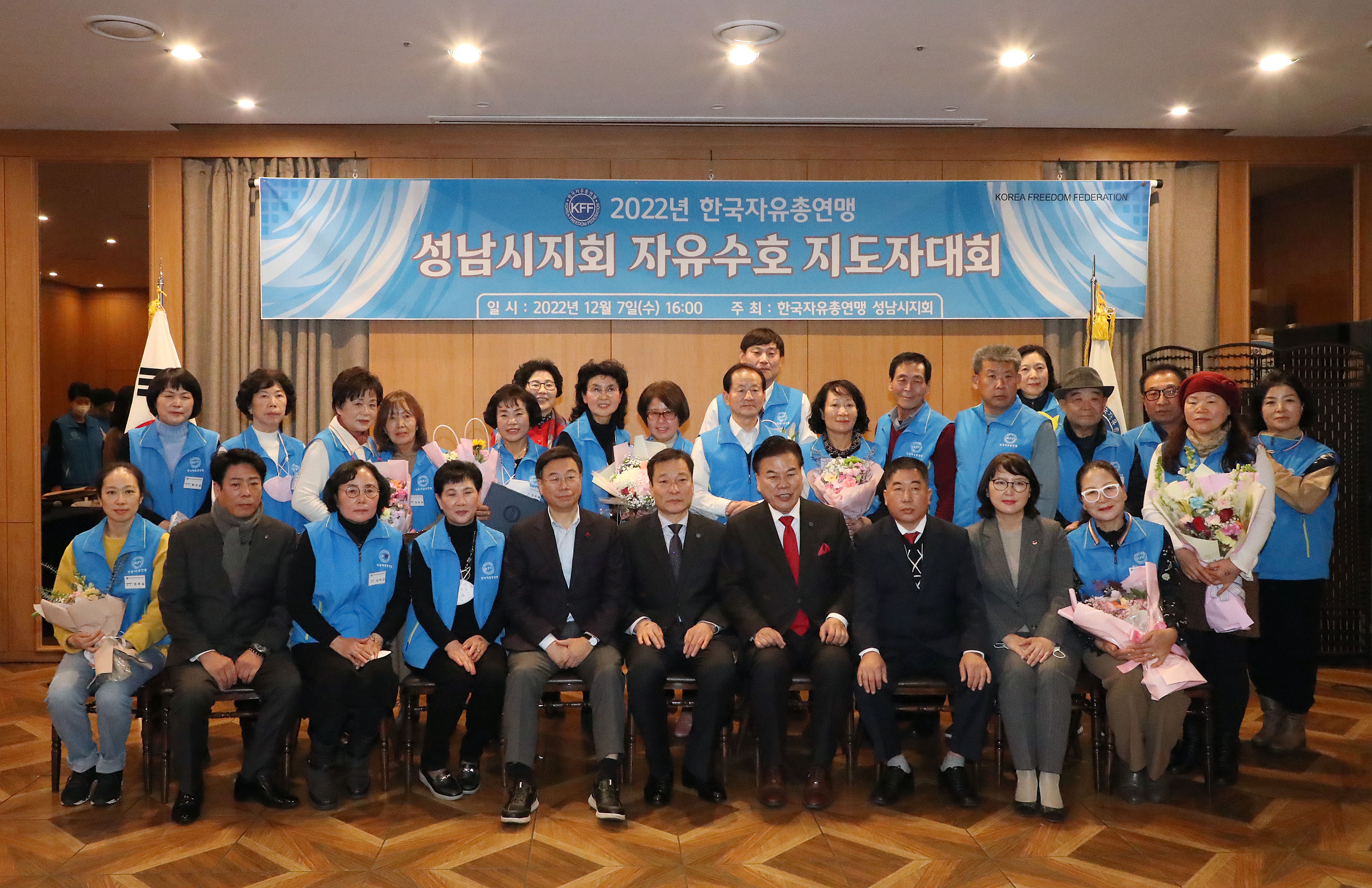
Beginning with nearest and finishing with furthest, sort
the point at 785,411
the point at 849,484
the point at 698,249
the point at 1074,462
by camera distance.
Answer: the point at 849,484 → the point at 1074,462 → the point at 785,411 → the point at 698,249

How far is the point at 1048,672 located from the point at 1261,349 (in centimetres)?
390

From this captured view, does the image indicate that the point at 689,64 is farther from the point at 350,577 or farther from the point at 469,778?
the point at 469,778

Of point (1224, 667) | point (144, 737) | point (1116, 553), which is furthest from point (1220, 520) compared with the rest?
point (144, 737)

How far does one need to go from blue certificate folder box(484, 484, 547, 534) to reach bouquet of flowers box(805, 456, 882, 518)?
4.12ft

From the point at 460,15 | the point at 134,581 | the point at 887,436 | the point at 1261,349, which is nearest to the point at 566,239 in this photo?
the point at 460,15

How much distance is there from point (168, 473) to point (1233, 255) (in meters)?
6.54

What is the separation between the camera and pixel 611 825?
3553 mm

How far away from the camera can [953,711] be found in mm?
3789

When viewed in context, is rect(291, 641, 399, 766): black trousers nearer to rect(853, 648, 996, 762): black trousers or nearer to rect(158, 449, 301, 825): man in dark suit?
rect(158, 449, 301, 825): man in dark suit

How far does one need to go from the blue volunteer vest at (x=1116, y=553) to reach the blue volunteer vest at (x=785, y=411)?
1464mm

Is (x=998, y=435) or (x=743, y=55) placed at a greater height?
(x=743, y=55)

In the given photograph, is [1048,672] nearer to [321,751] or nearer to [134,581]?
[321,751]

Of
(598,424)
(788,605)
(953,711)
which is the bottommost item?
(953,711)

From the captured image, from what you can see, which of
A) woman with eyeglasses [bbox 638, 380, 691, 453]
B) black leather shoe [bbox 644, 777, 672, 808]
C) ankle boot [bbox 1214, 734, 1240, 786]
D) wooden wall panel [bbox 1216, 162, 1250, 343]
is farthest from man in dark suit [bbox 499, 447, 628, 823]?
wooden wall panel [bbox 1216, 162, 1250, 343]
